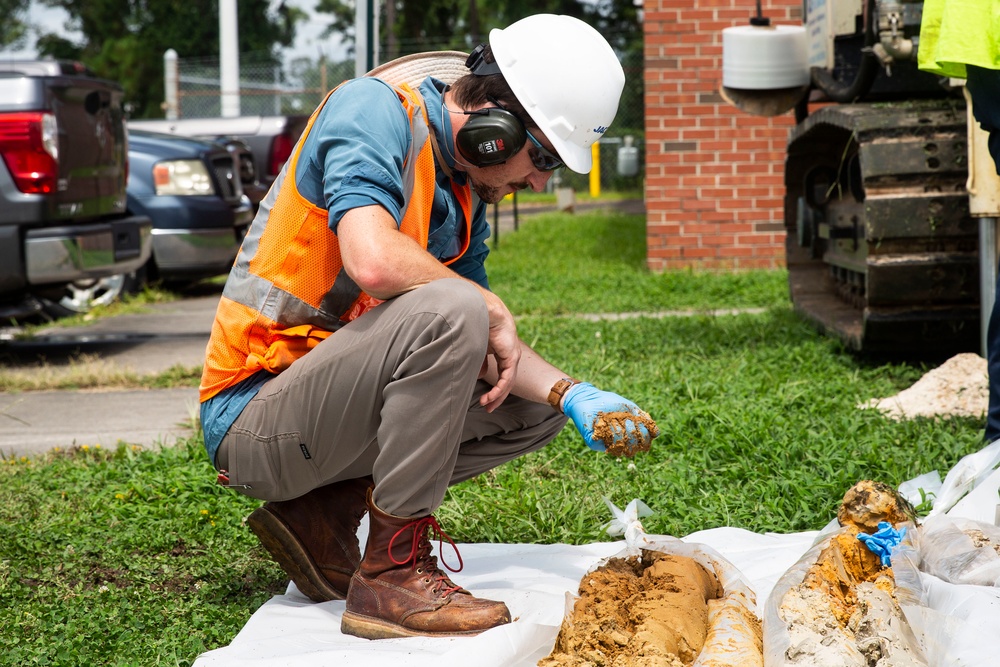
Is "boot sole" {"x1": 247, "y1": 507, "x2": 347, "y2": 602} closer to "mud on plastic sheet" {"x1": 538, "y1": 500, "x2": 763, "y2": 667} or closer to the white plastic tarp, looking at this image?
the white plastic tarp

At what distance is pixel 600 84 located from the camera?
2.79m

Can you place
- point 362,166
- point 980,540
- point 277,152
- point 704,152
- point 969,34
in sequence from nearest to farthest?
point 362,166 < point 980,540 < point 969,34 < point 704,152 < point 277,152

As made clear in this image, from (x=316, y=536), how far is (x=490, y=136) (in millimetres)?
1139

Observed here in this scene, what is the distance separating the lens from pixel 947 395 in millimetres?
4621

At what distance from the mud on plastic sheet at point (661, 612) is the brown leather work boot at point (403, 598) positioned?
26 centimetres

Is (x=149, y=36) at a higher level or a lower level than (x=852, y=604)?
higher

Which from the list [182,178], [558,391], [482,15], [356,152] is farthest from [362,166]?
[482,15]

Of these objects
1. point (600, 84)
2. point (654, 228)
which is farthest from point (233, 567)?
point (654, 228)

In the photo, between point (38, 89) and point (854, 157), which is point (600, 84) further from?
point (38, 89)

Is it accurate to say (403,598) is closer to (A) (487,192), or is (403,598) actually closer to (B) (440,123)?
(A) (487,192)

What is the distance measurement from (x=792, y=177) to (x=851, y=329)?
5.78 feet

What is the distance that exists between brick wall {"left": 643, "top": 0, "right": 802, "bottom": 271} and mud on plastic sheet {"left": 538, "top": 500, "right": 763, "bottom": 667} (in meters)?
7.69

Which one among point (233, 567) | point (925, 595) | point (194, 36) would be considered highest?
point (194, 36)

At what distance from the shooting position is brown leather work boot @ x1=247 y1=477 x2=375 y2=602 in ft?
9.50
